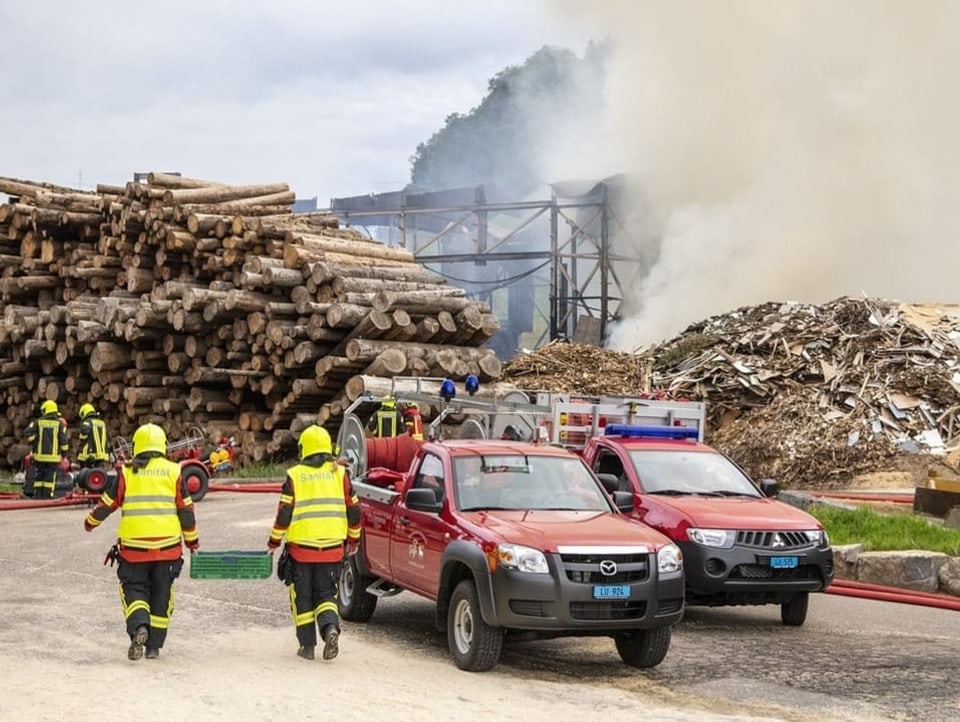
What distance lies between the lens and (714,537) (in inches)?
457

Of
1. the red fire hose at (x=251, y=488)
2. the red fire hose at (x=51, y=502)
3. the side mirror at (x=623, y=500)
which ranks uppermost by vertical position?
Answer: the side mirror at (x=623, y=500)

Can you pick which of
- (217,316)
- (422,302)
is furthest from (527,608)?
(217,316)

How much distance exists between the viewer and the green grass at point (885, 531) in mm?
14141

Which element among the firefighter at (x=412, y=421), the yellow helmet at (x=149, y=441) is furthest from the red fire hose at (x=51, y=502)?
the yellow helmet at (x=149, y=441)

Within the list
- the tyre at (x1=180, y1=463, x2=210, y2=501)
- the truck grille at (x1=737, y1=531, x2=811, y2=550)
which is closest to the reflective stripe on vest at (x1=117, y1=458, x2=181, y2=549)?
the truck grille at (x1=737, y1=531, x2=811, y2=550)

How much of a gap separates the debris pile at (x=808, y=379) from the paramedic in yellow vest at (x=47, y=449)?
9.49 m

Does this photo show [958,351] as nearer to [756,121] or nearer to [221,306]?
[221,306]

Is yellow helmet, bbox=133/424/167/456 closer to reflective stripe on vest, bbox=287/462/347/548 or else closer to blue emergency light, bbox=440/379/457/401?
reflective stripe on vest, bbox=287/462/347/548

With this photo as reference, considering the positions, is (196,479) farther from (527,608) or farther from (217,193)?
(527,608)

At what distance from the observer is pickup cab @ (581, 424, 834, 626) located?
11477mm

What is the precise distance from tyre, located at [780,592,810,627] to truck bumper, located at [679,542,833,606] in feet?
0.32

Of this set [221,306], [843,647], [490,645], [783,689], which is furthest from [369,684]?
[221,306]

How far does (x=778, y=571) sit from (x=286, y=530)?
431 cm

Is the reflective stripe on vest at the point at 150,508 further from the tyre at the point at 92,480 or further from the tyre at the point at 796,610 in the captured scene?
the tyre at the point at 92,480
